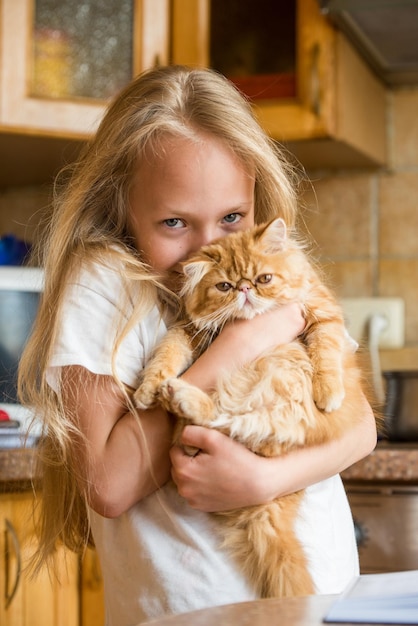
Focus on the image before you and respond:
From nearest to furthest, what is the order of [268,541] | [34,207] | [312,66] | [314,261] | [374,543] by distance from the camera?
[268,541], [314,261], [374,543], [312,66], [34,207]

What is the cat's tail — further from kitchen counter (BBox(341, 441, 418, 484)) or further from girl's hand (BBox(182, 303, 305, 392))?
kitchen counter (BBox(341, 441, 418, 484))

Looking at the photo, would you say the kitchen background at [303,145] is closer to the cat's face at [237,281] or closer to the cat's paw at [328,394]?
the cat's face at [237,281]

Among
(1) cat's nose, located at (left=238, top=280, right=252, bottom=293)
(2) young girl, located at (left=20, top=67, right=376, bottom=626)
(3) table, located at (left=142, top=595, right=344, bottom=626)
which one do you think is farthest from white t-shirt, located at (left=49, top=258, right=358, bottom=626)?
(3) table, located at (left=142, top=595, right=344, bottom=626)

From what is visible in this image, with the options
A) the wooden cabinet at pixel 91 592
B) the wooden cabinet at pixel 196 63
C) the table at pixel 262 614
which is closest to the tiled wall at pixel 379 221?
the wooden cabinet at pixel 196 63

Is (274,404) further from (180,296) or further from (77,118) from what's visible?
(77,118)

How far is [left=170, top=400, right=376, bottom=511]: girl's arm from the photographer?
1132mm

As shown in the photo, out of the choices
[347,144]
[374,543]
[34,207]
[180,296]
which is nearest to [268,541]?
[180,296]

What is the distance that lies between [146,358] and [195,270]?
0.14m

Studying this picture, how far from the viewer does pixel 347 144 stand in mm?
2371

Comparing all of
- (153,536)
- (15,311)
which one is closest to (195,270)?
(153,536)

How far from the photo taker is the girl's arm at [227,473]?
3.71ft

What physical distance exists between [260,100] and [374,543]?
3.61 ft

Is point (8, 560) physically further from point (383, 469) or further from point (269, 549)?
point (269, 549)

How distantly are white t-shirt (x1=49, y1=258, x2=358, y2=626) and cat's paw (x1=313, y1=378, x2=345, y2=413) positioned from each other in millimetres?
130
